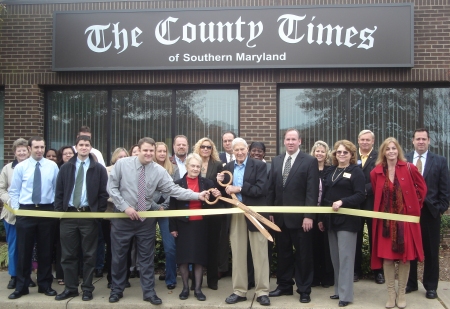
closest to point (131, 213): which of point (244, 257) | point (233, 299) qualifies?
point (244, 257)

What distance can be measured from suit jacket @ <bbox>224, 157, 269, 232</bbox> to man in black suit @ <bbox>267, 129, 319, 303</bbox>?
21 cm

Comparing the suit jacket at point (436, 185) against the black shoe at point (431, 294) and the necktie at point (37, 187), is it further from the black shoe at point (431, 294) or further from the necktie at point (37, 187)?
the necktie at point (37, 187)

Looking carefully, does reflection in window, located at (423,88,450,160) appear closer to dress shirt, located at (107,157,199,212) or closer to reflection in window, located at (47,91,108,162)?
dress shirt, located at (107,157,199,212)

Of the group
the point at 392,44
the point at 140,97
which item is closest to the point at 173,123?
the point at 140,97

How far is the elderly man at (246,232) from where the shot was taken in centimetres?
617

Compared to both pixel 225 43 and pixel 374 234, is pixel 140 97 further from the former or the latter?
pixel 374 234

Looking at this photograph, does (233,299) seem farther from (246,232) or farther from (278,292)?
(246,232)

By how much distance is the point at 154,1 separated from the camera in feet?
32.8

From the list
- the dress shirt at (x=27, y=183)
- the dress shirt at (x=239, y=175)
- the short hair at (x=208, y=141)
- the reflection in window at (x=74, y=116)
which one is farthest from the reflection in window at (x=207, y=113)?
the dress shirt at (x=27, y=183)

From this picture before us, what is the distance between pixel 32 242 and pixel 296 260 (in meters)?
3.31

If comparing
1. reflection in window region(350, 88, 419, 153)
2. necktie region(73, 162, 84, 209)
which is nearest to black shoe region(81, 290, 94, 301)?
necktie region(73, 162, 84, 209)

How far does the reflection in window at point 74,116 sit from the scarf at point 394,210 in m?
6.19

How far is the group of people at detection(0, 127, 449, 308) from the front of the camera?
19.8 feet

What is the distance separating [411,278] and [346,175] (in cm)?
177
